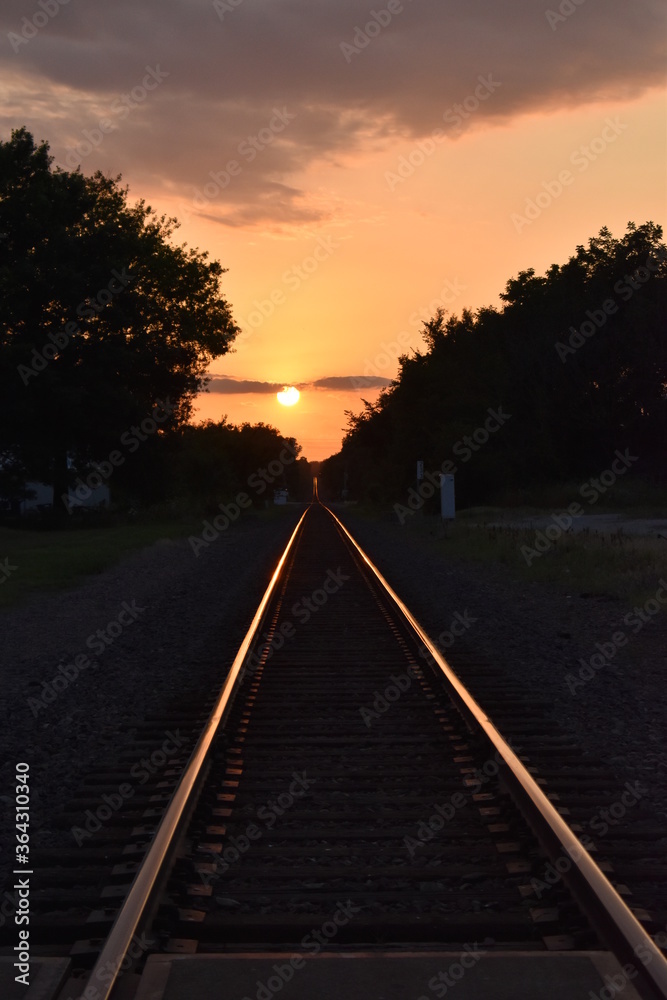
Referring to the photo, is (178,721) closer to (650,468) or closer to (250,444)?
(650,468)

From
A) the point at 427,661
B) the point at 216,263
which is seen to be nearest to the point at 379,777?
the point at 427,661

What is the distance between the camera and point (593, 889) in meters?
3.95

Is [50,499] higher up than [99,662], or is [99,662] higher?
[50,499]

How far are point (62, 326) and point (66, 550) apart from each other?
47.9ft

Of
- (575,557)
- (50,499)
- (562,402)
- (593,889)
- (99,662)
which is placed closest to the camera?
(593,889)

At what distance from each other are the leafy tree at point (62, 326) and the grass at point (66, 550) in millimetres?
3700

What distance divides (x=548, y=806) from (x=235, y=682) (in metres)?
3.85

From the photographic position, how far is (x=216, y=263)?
6247 cm

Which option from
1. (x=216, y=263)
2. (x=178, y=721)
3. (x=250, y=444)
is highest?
(x=216, y=263)

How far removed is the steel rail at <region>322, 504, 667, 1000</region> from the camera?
11.2 ft

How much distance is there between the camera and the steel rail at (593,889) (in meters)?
3.41

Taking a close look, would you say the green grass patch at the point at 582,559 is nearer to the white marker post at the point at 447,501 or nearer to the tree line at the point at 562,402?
the white marker post at the point at 447,501

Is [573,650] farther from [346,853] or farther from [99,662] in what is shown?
[346,853]

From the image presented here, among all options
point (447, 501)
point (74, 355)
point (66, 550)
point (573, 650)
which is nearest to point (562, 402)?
point (447, 501)
